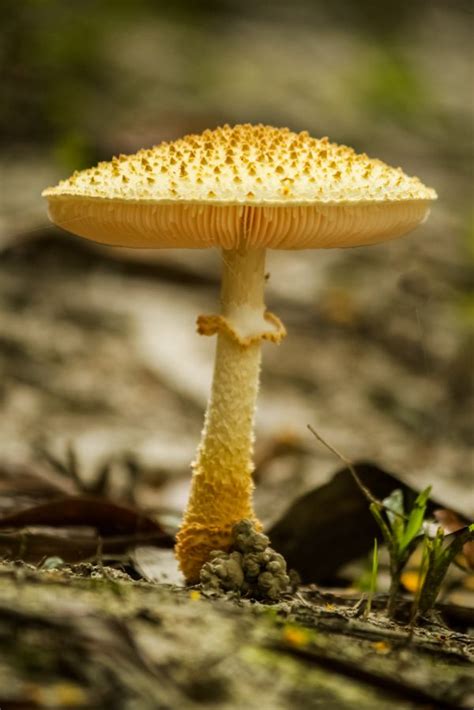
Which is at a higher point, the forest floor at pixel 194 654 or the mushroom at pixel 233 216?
the mushroom at pixel 233 216

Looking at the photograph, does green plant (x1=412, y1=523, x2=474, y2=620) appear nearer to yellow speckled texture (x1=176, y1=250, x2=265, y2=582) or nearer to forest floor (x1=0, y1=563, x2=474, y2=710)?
forest floor (x1=0, y1=563, x2=474, y2=710)

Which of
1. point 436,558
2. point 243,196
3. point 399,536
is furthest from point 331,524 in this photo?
point 243,196

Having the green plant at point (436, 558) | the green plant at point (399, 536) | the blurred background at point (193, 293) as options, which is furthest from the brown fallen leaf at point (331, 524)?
the green plant at point (436, 558)

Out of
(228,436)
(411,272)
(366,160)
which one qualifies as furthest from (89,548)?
(411,272)

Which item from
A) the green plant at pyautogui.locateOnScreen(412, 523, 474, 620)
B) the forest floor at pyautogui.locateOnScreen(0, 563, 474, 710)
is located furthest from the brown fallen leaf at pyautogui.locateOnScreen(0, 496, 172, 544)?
the green plant at pyautogui.locateOnScreen(412, 523, 474, 620)

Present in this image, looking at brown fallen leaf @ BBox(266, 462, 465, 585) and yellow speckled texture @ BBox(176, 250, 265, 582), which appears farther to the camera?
brown fallen leaf @ BBox(266, 462, 465, 585)

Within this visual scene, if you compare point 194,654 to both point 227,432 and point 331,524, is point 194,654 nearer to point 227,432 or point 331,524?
point 227,432

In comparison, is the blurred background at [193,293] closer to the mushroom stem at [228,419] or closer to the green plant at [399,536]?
the mushroom stem at [228,419]

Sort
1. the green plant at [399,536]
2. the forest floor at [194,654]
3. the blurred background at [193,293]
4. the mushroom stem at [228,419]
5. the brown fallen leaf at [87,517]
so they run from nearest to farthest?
1. the forest floor at [194,654]
2. the green plant at [399,536]
3. the mushroom stem at [228,419]
4. the brown fallen leaf at [87,517]
5. the blurred background at [193,293]
